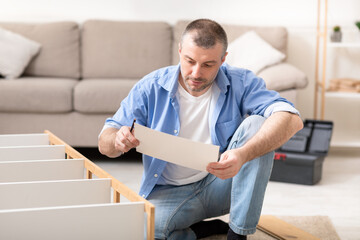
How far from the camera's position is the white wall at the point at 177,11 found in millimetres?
4160

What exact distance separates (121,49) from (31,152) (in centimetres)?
211

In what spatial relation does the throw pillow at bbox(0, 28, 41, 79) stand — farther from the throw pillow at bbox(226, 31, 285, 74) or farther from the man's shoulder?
the man's shoulder

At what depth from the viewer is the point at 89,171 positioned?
1.70m

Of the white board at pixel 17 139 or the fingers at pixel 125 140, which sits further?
the white board at pixel 17 139

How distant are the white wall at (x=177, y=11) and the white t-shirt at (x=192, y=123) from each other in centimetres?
233

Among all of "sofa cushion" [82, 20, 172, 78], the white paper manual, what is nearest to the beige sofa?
"sofa cushion" [82, 20, 172, 78]

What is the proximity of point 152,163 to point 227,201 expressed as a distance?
0.96 ft

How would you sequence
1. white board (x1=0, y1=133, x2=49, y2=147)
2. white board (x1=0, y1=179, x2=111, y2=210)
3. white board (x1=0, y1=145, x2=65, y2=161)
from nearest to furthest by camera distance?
white board (x1=0, y1=179, x2=111, y2=210), white board (x1=0, y1=145, x2=65, y2=161), white board (x1=0, y1=133, x2=49, y2=147)

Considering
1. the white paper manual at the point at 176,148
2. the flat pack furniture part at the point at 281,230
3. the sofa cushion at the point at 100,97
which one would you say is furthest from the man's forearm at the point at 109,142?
the sofa cushion at the point at 100,97

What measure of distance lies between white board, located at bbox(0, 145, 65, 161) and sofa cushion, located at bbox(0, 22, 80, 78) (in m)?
2.07

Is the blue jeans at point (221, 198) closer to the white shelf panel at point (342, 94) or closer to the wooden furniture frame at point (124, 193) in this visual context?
the wooden furniture frame at point (124, 193)

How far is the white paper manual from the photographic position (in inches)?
60.5

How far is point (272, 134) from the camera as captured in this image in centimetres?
174

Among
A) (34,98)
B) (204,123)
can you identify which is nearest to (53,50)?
(34,98)
